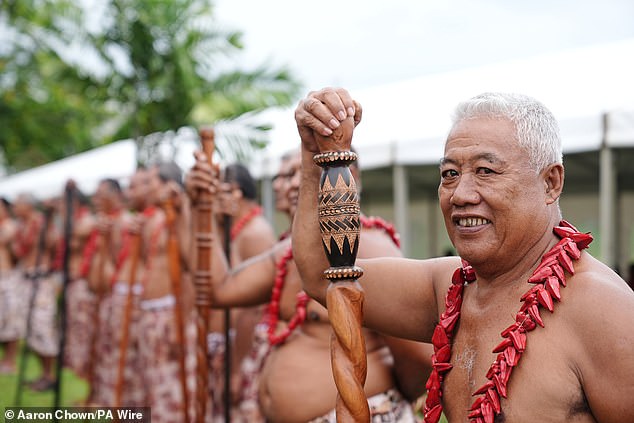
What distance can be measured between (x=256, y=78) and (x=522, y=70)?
477 centimetres

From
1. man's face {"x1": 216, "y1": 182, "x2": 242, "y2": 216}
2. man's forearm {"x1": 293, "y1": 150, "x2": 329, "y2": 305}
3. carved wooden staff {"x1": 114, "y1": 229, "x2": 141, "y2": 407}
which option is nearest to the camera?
man's forearm {"x1": 293, "y1": 150, "x2": 329, "y2": 305}

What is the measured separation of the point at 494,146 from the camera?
6.12 feet

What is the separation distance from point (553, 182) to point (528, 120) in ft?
0.58

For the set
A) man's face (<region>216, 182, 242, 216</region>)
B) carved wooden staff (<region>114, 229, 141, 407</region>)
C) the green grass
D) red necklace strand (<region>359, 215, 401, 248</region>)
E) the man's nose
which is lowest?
the green grass

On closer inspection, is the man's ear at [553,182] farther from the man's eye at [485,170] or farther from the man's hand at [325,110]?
the man's hand at [325,110]

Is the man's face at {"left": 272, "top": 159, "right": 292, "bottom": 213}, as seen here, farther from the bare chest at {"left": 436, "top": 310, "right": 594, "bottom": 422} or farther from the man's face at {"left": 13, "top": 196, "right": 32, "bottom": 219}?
the man's face at {"left": 13, "top": 196, "right": 32, "bottom": 219}

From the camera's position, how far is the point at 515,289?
193 cm

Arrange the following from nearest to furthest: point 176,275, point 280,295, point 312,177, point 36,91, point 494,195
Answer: point 494,195 → point 312,177 → point 280,295 → point 176,275 → point 36,91

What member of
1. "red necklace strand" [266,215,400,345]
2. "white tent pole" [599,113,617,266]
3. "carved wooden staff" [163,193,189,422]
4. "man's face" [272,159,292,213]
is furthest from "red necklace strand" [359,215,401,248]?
"white tent pole" [599,113,617,266]

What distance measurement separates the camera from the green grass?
795 cm

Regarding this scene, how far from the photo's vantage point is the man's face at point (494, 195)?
186cm

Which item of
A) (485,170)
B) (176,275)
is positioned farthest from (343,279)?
(176,275)

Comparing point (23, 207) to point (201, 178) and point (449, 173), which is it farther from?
point (449, 173)

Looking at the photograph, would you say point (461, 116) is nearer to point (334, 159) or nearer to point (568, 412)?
point (334, 159)
